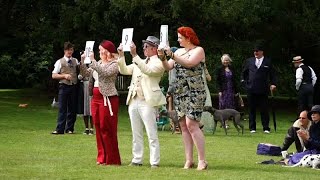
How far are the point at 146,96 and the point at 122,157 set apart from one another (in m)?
1.85

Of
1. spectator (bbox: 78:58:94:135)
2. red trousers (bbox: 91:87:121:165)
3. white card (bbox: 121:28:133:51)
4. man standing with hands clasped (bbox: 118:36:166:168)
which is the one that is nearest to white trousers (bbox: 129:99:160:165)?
man standing with hands clasped (bbox: 118:36:166:168)

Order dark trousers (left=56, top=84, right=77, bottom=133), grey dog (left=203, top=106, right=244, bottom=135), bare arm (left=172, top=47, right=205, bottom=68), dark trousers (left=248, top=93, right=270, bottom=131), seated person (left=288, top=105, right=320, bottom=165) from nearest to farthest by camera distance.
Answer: bare arm (left=172, top=47, right=205, bottom=68), seated person (left=288, top=105, right=320, bottom=165), dark trousers (left=56, top=84, right=77, bottom=133), grey dog (left=203, top=106, right=244, bottom=135), dark trousers (left=248, top=93, right=270, bottom=131)

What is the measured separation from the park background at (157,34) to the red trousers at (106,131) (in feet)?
0.92

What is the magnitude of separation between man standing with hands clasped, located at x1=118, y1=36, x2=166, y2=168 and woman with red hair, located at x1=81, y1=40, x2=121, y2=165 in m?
0.32

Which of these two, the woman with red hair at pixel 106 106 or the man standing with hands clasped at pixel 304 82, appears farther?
the man standing with hands clasped at pixel 304 82

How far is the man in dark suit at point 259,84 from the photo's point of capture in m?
18.1

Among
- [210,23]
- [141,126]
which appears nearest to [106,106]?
[141,126]

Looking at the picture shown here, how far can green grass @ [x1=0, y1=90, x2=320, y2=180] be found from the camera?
995 centimetres

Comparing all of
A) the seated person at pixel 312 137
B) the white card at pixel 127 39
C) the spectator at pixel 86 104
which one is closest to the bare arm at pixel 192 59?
the white card at pixel 127 39

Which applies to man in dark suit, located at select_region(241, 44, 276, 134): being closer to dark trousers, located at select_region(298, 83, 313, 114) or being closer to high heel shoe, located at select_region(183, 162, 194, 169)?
dark trousers, located at select_region(298, 83, 313, 114)

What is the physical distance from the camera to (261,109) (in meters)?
18.2

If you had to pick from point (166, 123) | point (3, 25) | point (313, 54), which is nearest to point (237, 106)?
point (166, 123)

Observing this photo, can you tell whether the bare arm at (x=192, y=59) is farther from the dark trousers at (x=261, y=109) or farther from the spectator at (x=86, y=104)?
the dark trousers at (x=261, y=109)

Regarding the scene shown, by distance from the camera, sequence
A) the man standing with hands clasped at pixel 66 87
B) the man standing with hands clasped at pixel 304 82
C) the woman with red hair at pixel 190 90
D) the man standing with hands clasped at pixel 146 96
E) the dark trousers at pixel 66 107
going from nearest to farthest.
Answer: the woman with red hair at pixel 190 90, the man standing with hands clasped at pixel 146 96, the man standing with hands clasped at pixel 66 87, the dark trousers at pixel 66 107, the man standing with hands clasped at pixel 304 82
